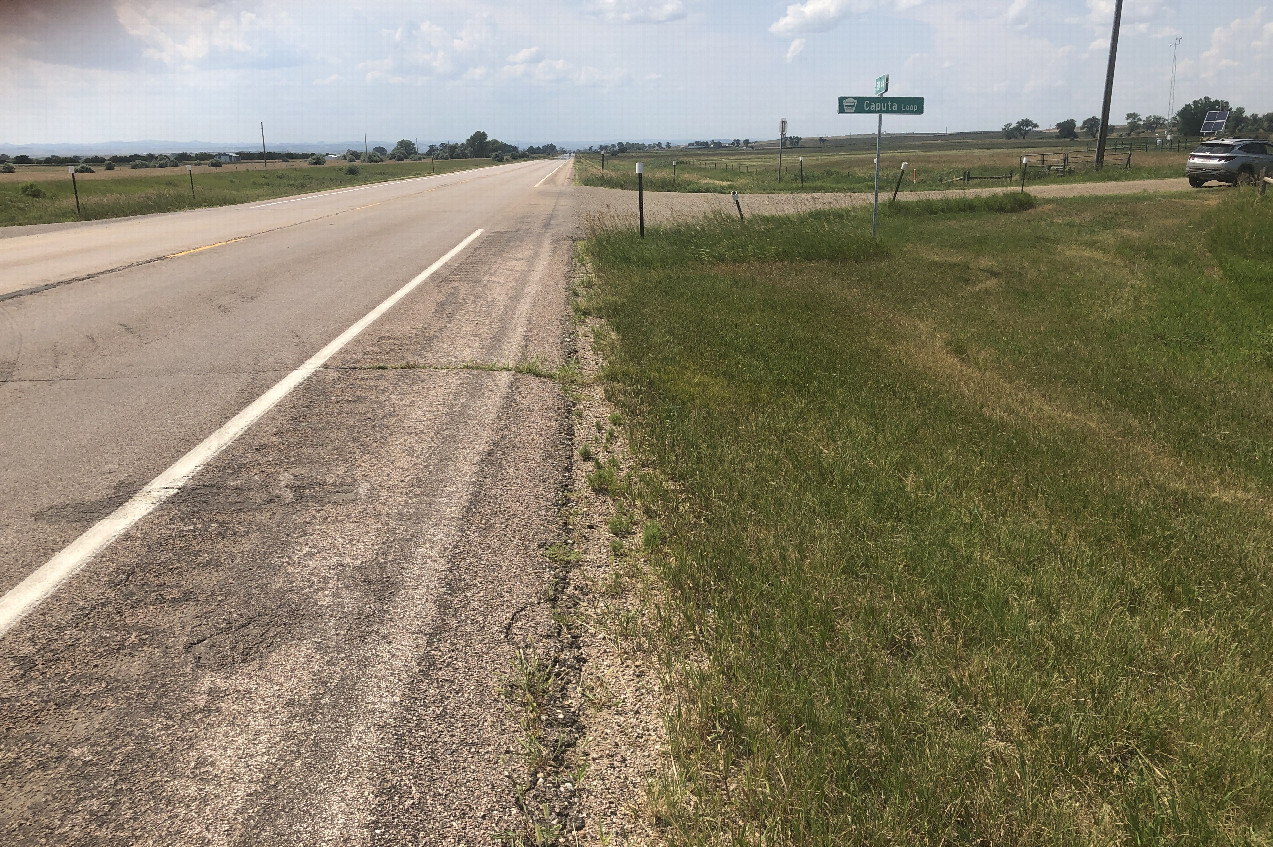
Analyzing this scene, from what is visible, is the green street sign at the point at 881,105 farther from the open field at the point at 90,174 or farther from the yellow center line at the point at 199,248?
the open field at the point at 90,174

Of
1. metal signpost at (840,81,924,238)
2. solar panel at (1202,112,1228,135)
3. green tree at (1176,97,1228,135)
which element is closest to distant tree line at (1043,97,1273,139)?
green tree at (1176,97,1228,135)

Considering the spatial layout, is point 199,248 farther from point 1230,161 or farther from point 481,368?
point 1230,161

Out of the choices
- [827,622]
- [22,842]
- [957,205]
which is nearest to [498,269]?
[827,622]

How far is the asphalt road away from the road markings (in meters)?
0.06

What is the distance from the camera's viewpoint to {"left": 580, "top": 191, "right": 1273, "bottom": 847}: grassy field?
2.52m

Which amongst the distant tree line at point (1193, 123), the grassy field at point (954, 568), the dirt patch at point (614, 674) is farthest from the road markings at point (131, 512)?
the distant tree line at point (1193, 123)

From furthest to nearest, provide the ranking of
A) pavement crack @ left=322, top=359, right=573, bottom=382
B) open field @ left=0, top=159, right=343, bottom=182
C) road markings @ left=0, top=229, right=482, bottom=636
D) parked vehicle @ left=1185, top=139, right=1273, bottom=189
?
1. open field @ left=0, top=159, right=343, bottom=182
2. parked vehicle @ left=1185, top=139, right=1273, bottom=189
3. pavement crack @ left=322, top=359, right=573, bottom=382
4. road markings @ left=0, top=229, right=482, bottom=636

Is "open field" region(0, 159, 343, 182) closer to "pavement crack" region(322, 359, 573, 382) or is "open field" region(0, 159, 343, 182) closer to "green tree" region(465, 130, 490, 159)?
"pavement crack" region(322, 359, 573, 382)

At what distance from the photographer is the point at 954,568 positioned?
3.95 meters

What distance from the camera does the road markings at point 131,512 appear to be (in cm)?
331

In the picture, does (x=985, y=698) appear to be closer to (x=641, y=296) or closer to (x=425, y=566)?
(x=425, y=566)

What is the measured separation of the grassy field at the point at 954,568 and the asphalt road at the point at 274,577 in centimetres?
77

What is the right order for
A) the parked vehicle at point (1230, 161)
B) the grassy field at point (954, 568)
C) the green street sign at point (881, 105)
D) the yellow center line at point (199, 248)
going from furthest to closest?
the parked vehicle at point (1230, 161) → the green street sign at point (881, 105) → the yellow center line at point (199, 248) → the grassy field at point (954, 568)

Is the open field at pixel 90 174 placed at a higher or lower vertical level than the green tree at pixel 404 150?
lower
